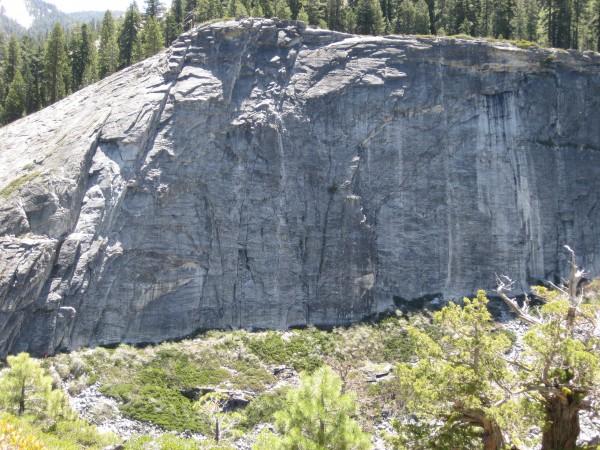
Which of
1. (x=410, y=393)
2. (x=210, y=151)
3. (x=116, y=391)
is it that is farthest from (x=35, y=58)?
(x=410, y=393)

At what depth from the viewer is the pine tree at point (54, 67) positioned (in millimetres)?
51375

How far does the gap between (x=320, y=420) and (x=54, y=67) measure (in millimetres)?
48642

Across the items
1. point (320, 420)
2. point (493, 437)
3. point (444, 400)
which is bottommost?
point (493, 437)

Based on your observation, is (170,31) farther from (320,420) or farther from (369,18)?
(320,420)

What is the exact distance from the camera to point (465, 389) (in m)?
12.7

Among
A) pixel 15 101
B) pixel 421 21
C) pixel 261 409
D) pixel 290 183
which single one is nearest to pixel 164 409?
pixel 261 409

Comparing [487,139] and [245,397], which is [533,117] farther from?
[245,397]

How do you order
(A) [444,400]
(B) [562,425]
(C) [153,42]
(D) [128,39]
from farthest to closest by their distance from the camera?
(D) [128,39], (C) [153,42], (A) [444,400], (B) [562,425]

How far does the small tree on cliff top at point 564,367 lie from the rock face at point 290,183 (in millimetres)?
21591

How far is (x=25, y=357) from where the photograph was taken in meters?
18.6

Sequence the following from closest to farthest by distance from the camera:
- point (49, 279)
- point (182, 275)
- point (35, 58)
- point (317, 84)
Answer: point (49, 279)
point (182, 275)
point (317, 84)
point (35, 58)

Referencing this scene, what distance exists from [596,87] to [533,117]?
5.43 m

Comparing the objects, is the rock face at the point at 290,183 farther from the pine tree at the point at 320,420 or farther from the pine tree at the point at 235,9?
the pine tree at the point at 320,420

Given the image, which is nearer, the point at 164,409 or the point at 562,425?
the point at 562,425
